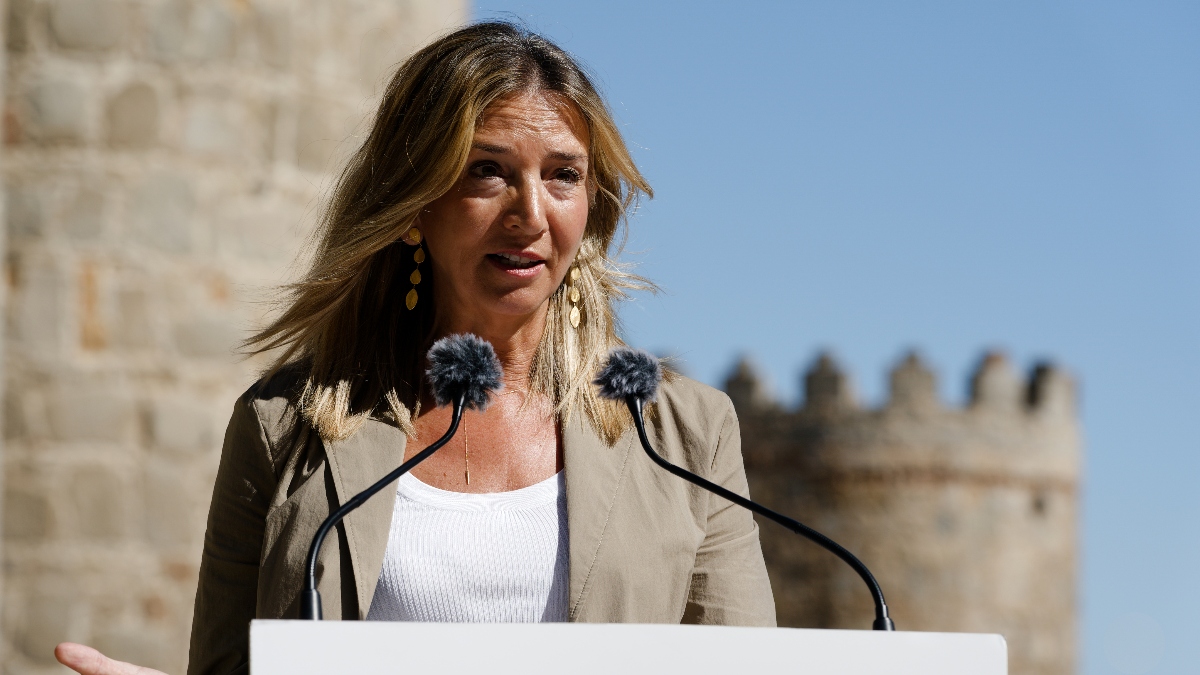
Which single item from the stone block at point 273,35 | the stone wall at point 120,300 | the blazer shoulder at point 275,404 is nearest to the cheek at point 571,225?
the blazer shoulder at point 275,404

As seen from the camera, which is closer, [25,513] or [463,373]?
[463,373]

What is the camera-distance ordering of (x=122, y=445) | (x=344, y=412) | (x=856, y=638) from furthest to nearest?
(x=122, y=445), (x=344, y=412), (x=856, y=638)

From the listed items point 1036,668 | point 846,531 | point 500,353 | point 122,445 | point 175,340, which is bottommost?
point 1036,668

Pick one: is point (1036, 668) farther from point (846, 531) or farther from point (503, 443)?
point (503, 443)

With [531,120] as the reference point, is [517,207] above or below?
below

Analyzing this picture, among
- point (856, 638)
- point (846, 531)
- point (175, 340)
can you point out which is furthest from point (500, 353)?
point (846, 531)

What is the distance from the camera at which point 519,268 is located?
236cm

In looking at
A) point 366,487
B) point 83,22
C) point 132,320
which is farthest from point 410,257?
point 83,22

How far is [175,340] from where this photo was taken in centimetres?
523

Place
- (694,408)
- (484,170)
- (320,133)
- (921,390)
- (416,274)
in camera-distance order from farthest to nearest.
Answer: (921,390)
(320,133)
(416,274)
(694,408)
(484,170)

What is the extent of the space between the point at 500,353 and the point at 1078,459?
82.0ft

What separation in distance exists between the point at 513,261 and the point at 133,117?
3.26 meters

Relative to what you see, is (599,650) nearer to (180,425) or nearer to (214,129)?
(180,425)

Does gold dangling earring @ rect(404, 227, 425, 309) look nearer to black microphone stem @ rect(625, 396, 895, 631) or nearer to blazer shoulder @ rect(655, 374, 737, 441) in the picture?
blazer shoulder @ rect(655, 374, 737, 441)
